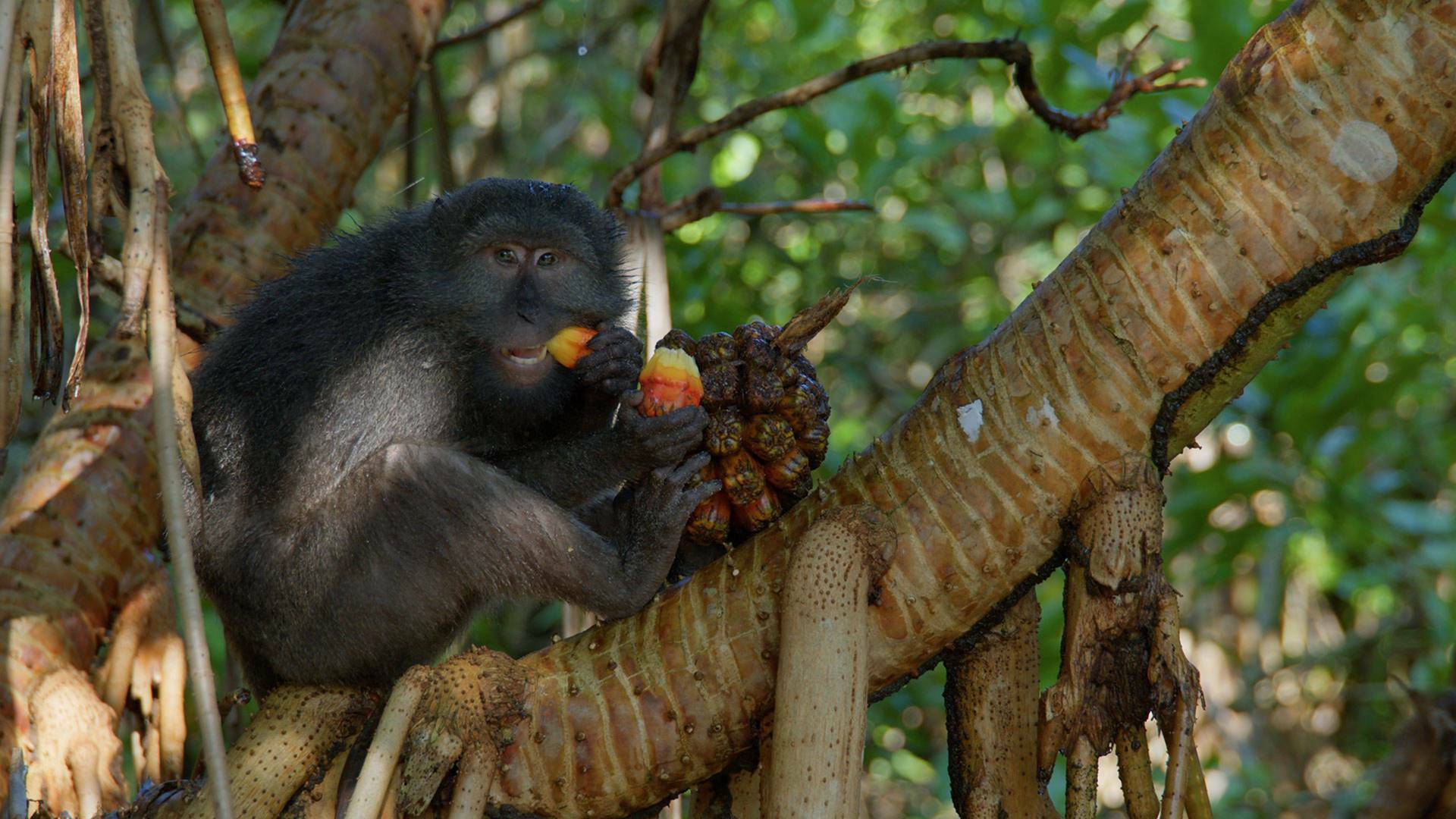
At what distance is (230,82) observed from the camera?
7.20 ft

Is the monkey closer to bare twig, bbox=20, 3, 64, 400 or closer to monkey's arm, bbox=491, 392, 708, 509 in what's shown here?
monkey's arm, bbox=491, 392, 708, 509

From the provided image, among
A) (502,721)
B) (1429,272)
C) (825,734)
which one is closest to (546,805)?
(502,721)

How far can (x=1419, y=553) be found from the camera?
538 centimetres

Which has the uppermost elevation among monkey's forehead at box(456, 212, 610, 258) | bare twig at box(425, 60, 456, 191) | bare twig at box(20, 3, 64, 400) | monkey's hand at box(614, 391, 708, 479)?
bare twig at box(425, 60, 456, 191)

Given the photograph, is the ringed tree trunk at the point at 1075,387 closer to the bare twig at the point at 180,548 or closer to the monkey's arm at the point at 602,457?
the monkey's arm at the point at 602,457

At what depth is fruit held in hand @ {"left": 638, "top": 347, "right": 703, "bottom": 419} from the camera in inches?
96.7

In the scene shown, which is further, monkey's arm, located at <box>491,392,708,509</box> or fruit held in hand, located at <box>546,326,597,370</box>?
fruit held in hand, located at <box>546,326,597,370</box>

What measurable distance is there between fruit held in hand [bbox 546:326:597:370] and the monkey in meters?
0.03

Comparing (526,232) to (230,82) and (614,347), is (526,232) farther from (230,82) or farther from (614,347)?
(230,82)

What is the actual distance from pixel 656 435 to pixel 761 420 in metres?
0.37

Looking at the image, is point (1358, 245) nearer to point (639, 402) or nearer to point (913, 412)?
point (913, 412)

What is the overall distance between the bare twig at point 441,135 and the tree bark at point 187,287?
0.73ft

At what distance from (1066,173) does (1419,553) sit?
104 inches

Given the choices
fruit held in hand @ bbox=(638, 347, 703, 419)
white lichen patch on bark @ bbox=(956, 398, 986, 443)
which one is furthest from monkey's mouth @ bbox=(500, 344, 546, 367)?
white lichen patch on bark @ bbox=(956, 398, 986, 443)
